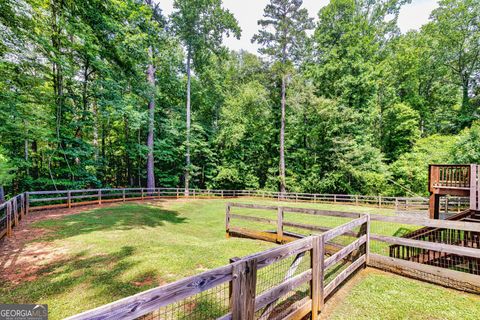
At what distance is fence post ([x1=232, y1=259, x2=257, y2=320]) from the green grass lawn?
2086 mm

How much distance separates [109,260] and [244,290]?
160 inches

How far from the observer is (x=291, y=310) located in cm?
265

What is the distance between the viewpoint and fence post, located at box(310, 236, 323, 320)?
291 cm

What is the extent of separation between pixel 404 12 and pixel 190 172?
2937 cm

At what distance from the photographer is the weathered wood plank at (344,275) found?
3237 mm

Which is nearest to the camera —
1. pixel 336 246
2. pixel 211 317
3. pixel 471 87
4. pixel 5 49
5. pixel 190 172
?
pixel 211 317

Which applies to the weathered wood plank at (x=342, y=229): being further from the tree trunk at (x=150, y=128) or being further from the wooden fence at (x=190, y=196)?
the tree trunk at (x=150, y=128)

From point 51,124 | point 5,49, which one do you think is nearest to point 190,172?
point 51,124

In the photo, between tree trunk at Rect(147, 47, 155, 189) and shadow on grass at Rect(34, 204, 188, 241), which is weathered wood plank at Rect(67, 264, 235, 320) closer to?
shadow on grass at Rect(34, 204, 188, 241)

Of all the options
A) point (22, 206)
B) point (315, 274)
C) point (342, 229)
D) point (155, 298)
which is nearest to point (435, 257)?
point (342, 229)

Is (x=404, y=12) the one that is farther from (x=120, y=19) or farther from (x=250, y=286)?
(x=250, y=286)

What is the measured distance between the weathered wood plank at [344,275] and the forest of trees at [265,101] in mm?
14682

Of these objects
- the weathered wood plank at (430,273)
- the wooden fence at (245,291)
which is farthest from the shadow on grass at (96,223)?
the weathered wood plank at (430,273)

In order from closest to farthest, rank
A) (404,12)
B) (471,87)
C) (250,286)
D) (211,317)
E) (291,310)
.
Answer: (250,286), (291,310), (211,317), (471,87), (404,12)
